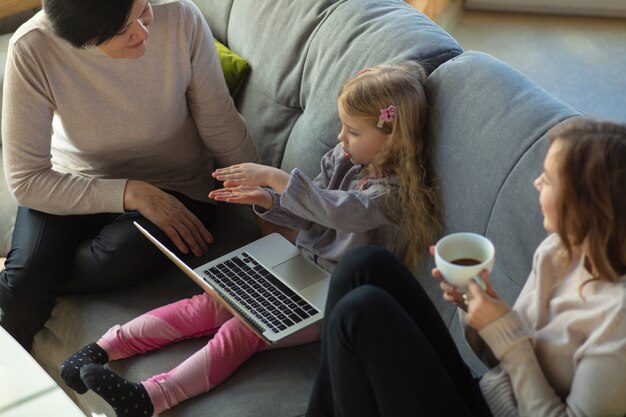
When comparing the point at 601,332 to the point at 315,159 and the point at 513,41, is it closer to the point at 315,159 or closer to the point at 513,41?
the point at 315,159

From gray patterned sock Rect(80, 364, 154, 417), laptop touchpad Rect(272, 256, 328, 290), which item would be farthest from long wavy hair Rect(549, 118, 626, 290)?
gray patterned sock Rect(80, 364, 154, 417)

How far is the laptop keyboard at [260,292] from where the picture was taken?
1.90 meters

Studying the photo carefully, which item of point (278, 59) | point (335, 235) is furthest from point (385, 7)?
point (335, 235)

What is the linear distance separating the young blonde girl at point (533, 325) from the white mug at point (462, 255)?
0.03m

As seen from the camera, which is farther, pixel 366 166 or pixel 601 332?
pixel 366 166

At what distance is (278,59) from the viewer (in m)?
2.28

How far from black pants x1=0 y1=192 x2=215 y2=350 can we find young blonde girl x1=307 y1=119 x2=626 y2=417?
2.42 feet

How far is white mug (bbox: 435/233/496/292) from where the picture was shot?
1349 millimetres

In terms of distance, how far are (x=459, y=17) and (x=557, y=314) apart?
110 inches

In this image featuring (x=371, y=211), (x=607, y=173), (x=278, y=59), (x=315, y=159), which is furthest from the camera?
(x=278, y=59)

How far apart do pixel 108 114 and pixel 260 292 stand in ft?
1.96

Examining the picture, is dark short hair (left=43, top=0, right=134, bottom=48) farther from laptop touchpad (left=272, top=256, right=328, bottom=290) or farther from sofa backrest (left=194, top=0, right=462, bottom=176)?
laptop touchpad (left=272, top=256, right=328, bottom=290)

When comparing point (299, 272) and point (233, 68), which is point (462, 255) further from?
point (233, 68)

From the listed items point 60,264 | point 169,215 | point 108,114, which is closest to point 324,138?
point 169,215
